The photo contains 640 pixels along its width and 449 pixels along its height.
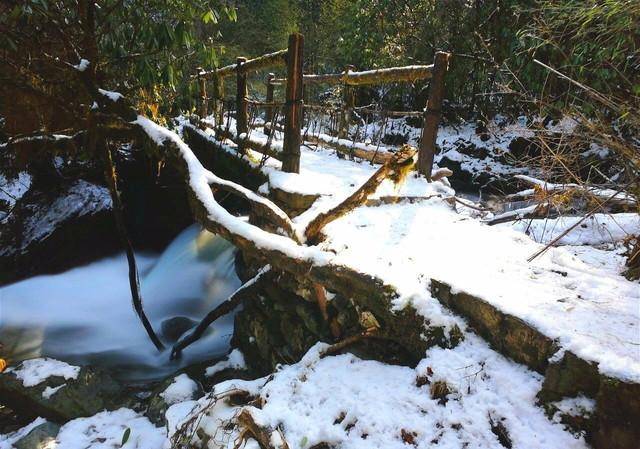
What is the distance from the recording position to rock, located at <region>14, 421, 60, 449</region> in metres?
3.61

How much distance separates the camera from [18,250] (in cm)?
697

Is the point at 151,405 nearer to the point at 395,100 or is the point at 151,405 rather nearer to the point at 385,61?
the point at 385,61

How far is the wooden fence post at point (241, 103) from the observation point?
6668mm

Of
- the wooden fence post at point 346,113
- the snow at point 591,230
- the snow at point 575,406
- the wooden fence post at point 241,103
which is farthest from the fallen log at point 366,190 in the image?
the wooden fence post at point 346,113

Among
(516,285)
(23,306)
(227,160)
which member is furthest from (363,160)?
(23,306)

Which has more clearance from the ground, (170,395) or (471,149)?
(471,149)

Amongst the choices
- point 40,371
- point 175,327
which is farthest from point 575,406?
point 175,327

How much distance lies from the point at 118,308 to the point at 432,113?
5735 millimetres

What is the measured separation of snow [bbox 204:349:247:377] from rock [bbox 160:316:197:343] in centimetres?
157

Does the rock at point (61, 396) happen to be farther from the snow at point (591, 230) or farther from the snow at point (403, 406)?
the snow at point (591, 230)

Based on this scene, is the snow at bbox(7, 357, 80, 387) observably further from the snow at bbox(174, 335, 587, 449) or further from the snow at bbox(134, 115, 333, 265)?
the snow at bbox(174, 335, 587, 449)

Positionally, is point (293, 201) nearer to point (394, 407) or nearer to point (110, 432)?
point (394, 407)

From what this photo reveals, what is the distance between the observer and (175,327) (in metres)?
6.17

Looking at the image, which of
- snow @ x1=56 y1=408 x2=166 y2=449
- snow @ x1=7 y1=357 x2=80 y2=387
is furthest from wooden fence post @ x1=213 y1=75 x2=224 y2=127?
snow @ x1=56 y1=408 x2=166 y2=449
